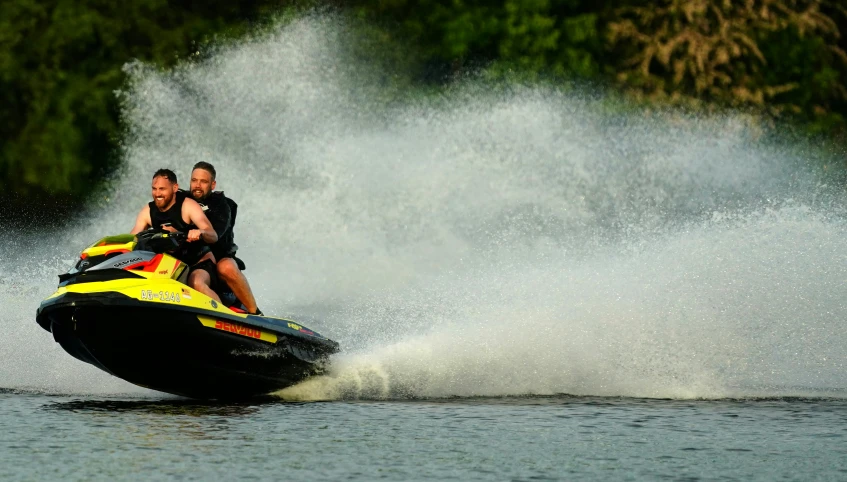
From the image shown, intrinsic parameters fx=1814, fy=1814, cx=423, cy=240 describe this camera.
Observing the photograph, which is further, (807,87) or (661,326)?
(807,87)

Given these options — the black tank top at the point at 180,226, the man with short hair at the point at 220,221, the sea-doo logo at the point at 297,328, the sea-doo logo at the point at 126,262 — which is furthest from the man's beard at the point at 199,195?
the sea-doo logo at the point at 297,328

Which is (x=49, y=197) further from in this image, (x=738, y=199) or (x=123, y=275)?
(x=123, y=275)

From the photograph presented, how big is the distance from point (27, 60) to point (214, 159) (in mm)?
6242

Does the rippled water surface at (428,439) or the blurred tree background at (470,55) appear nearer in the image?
the rippled water surface at (428,439)

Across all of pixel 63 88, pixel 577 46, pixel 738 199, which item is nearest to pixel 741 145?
pixel 738 199

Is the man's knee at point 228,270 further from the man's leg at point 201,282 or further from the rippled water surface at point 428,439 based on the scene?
the rippled water surface at point 428,439

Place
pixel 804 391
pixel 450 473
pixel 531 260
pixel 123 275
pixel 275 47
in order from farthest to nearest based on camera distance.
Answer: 1. pixel 275 47
2. pixel 531 260
3. pixel 804 391
4. pixel 123 275
5. pixel 450 473

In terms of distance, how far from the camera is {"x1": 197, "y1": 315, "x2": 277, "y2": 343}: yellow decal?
492 inches

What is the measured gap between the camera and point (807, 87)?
115 feet

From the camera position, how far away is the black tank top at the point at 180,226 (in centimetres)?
1281

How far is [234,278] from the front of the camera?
1299 centimetres

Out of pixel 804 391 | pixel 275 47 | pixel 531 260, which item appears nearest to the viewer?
pixel 804 391

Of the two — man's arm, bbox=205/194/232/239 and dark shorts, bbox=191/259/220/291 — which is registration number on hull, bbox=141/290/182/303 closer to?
dark shorts, bbox=191/259/220/291

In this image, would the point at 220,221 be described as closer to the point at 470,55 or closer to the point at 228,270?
the point at 228,270
